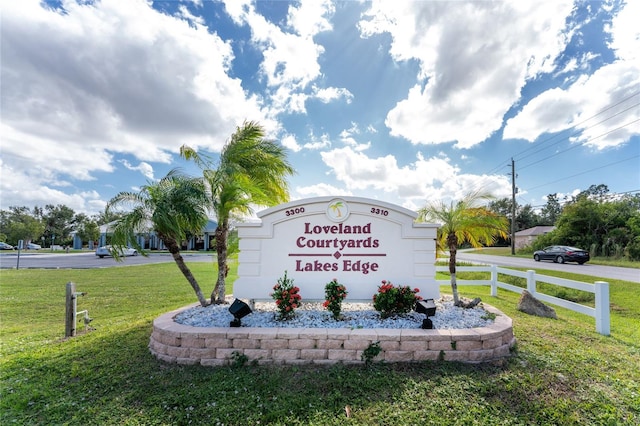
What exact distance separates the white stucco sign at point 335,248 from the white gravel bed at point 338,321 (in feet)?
1.06

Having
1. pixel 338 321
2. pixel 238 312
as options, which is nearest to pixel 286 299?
pixel 238 312

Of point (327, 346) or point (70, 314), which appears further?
point (70, 314)

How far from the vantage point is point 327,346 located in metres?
3.88

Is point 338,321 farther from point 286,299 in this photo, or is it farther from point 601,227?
point 601,227

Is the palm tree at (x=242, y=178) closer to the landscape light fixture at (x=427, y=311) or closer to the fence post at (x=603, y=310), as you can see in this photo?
the landscape light fixture at (x=427, y=311)

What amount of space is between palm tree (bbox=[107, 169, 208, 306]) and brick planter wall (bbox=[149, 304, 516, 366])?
1633 millimetres

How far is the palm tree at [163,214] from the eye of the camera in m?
5.04

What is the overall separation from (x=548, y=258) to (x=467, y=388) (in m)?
24.2

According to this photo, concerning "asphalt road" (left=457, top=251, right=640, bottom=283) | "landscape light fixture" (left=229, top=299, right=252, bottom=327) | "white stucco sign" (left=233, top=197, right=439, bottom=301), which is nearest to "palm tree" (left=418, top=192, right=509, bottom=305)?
"white stucco sign" (left=233, top=197, right=439, bottom=301)

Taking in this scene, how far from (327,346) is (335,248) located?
1.73 metres

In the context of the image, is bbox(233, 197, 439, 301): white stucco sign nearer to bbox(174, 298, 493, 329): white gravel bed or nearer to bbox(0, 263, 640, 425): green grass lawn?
bbox(174, 298, 493, 329): white gravel bed

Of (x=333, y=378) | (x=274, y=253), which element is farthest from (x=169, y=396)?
(x=274, y=253)

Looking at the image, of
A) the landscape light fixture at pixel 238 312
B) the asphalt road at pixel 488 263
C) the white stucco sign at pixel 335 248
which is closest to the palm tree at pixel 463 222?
the white stucco sign at pixel 335 248

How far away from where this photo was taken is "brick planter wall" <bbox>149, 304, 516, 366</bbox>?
3846 millimetres
